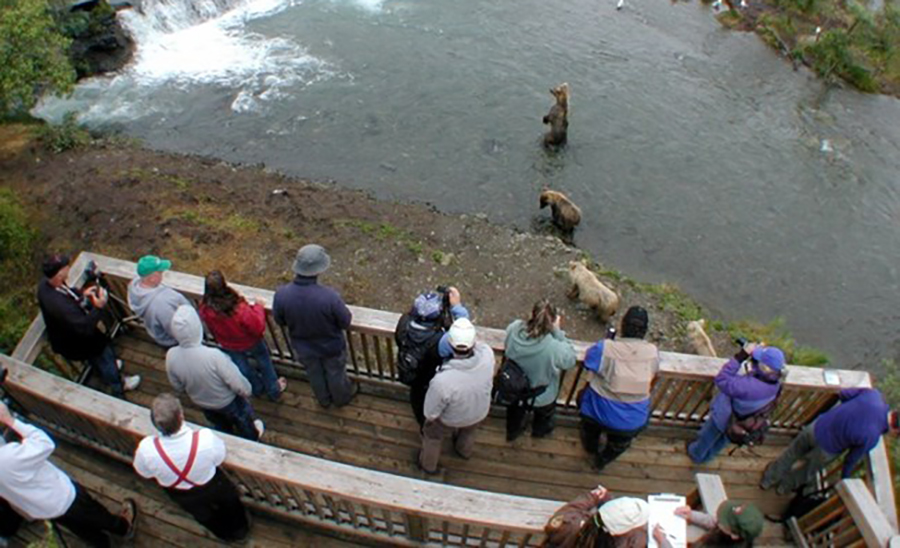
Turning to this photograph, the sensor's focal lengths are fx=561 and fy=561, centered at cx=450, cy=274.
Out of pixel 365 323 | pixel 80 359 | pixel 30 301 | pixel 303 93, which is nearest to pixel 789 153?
pixel 303 93

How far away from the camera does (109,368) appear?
6.04 m

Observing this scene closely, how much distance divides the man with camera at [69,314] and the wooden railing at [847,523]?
6932 mm

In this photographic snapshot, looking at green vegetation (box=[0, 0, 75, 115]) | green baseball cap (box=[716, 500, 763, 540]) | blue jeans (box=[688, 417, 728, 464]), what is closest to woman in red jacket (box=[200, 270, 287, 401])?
green baseball cap (box=[716, 500, 763, 540])

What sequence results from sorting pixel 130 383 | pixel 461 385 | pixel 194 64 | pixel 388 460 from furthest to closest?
pixel 194 64 < pixel 130 383 < pixel 388 460 < pixel 461 385

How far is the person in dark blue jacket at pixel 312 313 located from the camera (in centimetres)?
487

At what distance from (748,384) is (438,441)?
9.40 feet

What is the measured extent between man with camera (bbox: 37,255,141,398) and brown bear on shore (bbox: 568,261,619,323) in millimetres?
8759

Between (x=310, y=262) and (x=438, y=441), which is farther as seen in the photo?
(x=438, y=441)

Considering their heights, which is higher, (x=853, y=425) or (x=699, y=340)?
(x=853, y=425)

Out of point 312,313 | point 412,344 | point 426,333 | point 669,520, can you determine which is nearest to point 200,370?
point 312,313

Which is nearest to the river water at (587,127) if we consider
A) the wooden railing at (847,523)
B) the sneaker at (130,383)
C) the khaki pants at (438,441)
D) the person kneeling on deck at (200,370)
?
the wooden railing at (847,523)

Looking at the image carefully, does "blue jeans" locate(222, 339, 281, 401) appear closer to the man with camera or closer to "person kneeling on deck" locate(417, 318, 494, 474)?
→ the man with camera

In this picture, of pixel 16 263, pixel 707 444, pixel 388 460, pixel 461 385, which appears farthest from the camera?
pixel 16 263

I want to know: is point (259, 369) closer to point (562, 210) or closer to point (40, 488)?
point (40, 488)
